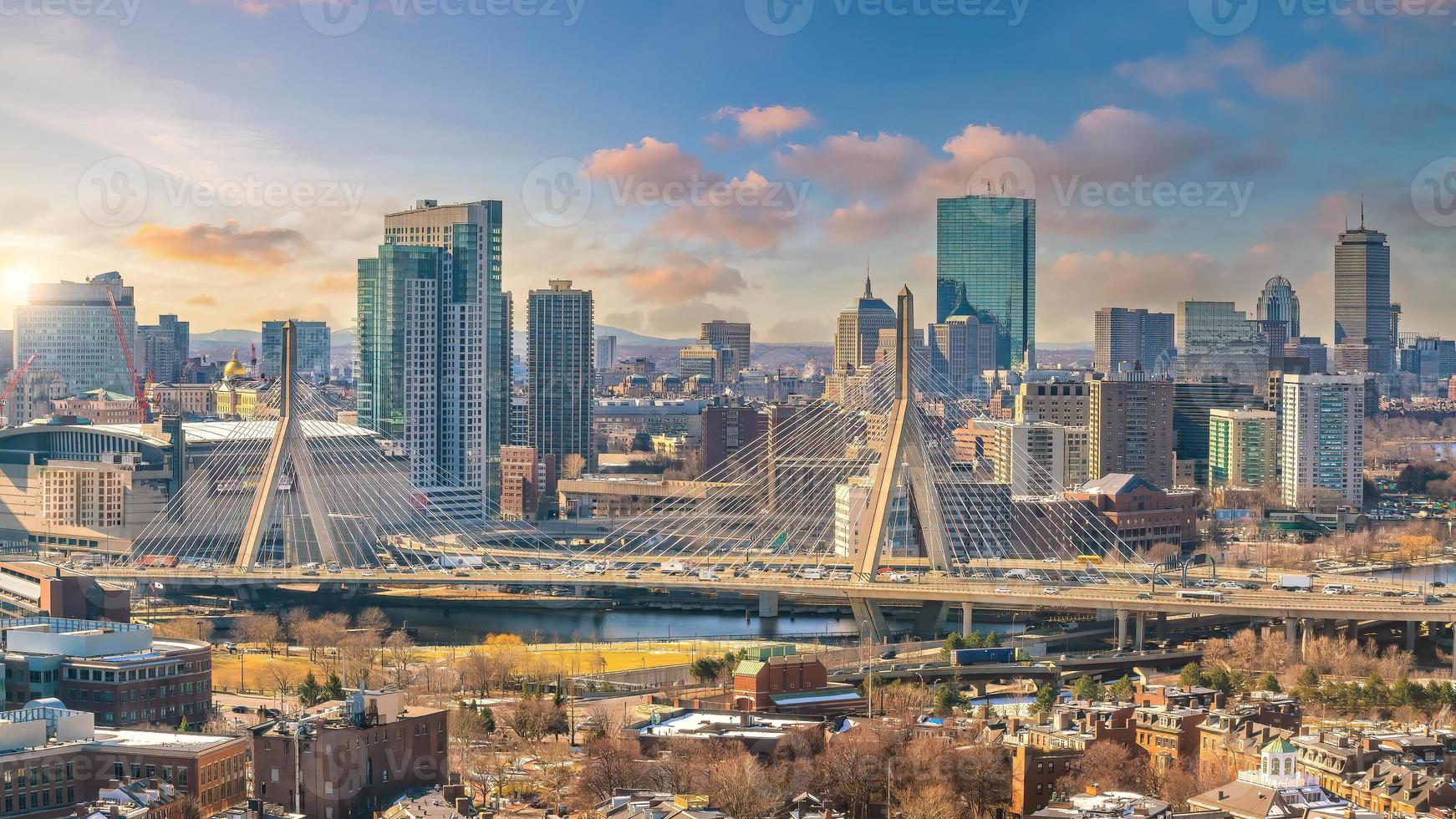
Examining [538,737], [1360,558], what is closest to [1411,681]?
[538,737]

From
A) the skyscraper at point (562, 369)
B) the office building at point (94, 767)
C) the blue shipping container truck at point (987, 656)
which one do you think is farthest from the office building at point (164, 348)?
the office building at point (94, 767)

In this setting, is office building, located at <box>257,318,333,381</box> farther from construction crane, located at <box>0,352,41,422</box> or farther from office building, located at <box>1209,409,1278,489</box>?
office building, located at <box>1209,409,1278,489</box>

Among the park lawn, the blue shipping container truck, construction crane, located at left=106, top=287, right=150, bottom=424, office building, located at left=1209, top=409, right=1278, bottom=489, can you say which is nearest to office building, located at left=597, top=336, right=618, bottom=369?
construction crane, located at left=106, top=287, right=150, bottom=424

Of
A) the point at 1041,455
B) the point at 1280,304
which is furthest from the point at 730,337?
the point at 1041,455

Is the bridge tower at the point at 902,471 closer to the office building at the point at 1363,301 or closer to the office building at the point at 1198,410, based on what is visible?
the office building at the point at 1198,410

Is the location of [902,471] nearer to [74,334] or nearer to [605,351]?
[74,334]

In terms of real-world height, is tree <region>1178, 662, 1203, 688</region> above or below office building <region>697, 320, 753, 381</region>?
below

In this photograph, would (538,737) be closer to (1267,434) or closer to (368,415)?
(368,415)
